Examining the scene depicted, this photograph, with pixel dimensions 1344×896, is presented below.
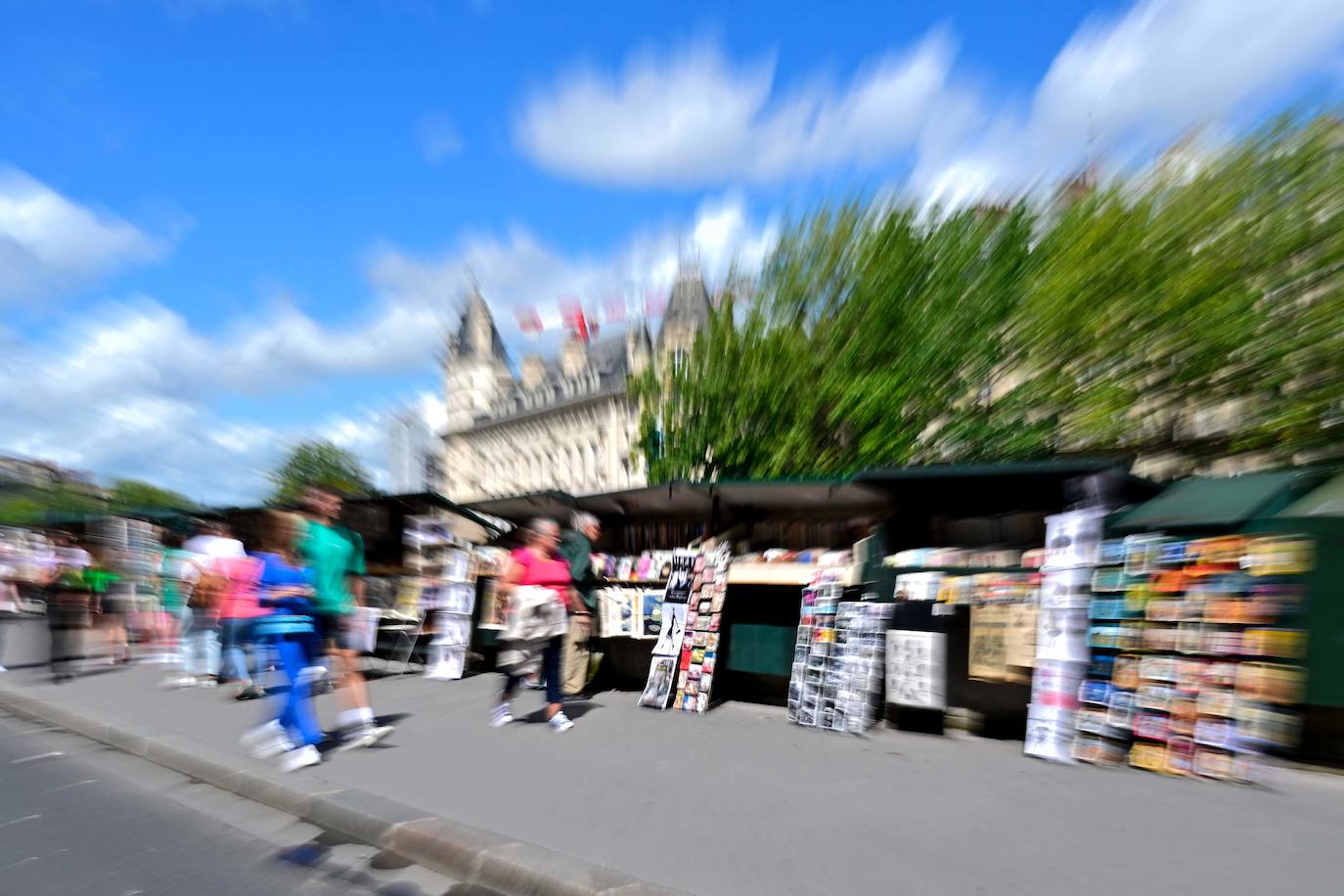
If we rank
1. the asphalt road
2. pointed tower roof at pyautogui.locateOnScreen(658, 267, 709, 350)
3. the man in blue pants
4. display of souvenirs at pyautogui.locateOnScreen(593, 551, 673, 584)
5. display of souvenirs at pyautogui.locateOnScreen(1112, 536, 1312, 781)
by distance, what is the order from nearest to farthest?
the asphalt road < display of souvenirs at pyautogui.locateOnScreen(1112, 536, 1312, 781) < the man in blue pants < display of souvenirs at pyautogui.locateOnScreen(593, 551, 673, 584) < pointed tower roof at pyautogui.locateOnScreen(658, 267, 709, 350)

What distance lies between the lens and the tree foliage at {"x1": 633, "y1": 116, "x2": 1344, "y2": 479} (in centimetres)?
1575

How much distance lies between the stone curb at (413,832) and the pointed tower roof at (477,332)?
8419 cm

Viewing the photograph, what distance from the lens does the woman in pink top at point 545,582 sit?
315 inches

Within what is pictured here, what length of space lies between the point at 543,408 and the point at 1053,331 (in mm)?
58606

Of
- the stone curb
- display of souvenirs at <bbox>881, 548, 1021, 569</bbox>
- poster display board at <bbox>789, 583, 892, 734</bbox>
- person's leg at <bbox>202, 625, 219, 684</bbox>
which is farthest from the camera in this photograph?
person's leg at <bbox>202, 625, 219, 684</bbox>

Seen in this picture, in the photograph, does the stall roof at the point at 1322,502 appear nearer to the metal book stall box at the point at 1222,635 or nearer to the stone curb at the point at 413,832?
the metal book stall box at the point at 1222,635

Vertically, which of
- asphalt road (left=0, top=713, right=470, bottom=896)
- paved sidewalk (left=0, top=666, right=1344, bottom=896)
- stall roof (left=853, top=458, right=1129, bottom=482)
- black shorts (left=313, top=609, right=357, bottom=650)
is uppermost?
stall roof (left=853, top=458, right=1129, bottom=482)

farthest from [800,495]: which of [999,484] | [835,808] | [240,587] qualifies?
[240,587]

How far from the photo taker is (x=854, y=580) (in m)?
8.15

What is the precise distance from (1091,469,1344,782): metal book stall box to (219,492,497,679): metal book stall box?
24.5ft

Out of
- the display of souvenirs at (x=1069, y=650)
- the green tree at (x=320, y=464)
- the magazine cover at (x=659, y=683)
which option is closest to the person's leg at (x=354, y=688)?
the magazine cover at (x=659, y=683)

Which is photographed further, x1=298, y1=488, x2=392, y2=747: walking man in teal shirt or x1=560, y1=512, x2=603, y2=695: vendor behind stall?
x1=560, y1=512, x2=603, y2=695: vendor behind stall

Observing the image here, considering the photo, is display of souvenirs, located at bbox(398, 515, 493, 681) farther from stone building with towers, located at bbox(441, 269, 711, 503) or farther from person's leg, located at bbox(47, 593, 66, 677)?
stone building with towers, located at bbox(441, 269, 711, 503)

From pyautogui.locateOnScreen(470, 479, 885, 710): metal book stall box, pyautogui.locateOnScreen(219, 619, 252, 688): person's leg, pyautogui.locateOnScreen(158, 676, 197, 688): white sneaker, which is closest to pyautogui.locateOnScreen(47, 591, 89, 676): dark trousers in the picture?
pyautogui.locateOnScreen(158, 676, 197, 688): white sneaker
